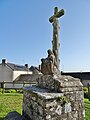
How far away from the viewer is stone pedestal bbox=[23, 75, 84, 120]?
160 inches

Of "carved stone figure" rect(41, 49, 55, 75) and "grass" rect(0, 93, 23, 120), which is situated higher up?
"carved stone figure" rect(41, 49, 55, 75)

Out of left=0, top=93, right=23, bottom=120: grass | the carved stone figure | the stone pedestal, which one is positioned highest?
the carved stone figure

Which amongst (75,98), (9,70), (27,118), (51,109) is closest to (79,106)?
(75,98)

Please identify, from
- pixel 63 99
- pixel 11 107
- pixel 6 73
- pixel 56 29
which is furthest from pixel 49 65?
pixel 6 73

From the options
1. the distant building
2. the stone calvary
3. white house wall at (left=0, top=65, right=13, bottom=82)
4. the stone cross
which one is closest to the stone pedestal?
the stone calvary

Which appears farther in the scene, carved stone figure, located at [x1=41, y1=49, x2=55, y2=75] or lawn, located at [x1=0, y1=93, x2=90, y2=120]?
lawn, located at [x1=0, y1=93, x2=90, y2=120]

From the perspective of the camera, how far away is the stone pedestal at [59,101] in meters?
4.07

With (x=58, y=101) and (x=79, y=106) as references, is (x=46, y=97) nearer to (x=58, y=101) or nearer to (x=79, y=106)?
(x=58, y=101)

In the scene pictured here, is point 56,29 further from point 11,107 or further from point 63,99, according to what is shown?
point 11,107

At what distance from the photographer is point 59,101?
13.9ft

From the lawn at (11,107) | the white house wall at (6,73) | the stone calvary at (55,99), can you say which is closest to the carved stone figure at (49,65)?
the stone calvary at (55,99)

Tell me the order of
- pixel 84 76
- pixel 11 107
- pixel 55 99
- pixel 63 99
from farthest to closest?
1. pixel 84 76
2. pixel 11 107
3. pixel 63 99
4. pixel 55 99

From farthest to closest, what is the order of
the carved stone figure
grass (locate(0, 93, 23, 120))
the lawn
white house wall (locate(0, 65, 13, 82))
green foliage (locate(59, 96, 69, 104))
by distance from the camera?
white house wall (locate(0, 65, 13, 82)), grass (locate(0, 93, 23, 120)), the lawn, the carved stone figure, green foliage (locate(59, 96, 69, 104))

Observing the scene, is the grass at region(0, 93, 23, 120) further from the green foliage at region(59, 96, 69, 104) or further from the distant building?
the distant building
